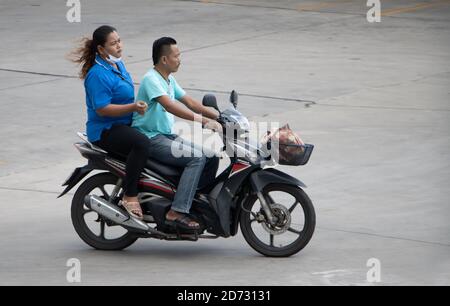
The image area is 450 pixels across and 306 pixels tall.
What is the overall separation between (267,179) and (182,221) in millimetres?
707

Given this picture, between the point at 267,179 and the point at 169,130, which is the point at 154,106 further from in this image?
the point at 267,179

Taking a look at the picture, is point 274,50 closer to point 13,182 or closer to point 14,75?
point 14,75

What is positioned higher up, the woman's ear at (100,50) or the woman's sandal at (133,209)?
the woman's ear at (100,50)

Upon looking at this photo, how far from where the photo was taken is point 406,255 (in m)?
9.05

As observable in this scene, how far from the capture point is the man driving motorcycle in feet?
29.4

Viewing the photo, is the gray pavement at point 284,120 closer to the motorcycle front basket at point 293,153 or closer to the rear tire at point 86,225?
the rear tire at point 86,225

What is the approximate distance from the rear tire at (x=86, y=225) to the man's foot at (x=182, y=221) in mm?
404

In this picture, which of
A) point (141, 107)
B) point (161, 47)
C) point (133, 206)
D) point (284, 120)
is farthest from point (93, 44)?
point (284, 120)

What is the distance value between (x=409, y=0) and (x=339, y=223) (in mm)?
13807

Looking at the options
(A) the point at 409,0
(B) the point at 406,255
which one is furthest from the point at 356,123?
(A) the point at 409,0

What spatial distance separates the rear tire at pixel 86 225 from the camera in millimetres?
9258

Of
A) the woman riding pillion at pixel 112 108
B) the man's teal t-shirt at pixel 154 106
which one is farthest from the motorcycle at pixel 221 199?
the man's teal t-shirt at pixel 154 106

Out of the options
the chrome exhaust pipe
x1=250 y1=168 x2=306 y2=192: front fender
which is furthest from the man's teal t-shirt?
x1=250 y1=168 x2=306 y2=192: front fender

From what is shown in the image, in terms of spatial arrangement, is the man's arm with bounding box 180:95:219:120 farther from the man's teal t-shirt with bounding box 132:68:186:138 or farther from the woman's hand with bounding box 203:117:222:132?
the woman's hand with bounding box 203:117:222:132
